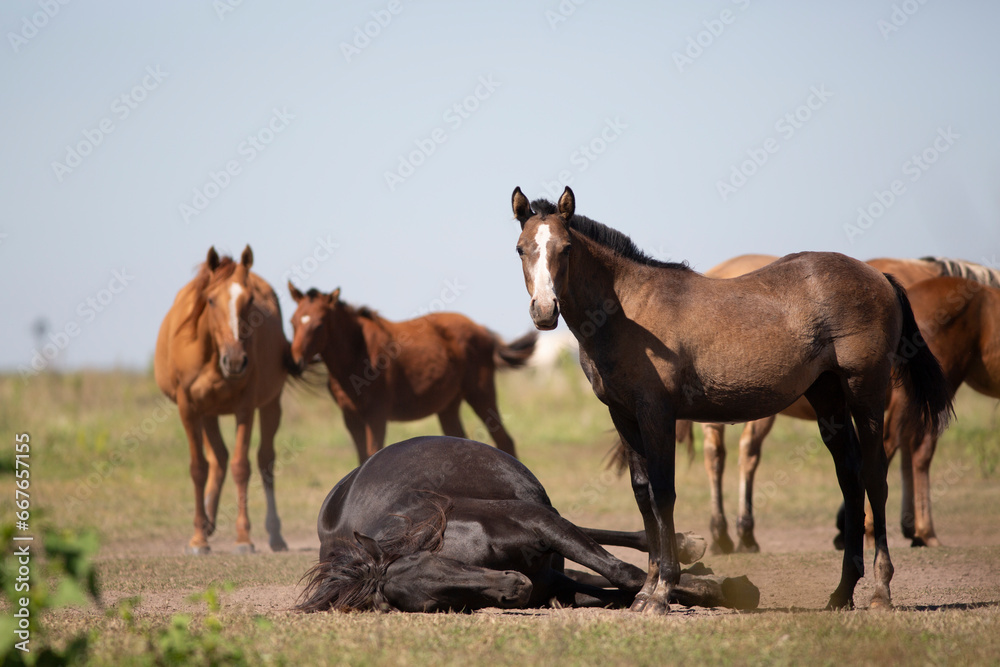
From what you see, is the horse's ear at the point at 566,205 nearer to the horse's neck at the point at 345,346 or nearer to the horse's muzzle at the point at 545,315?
the horse's muzzle at the point at 545,315

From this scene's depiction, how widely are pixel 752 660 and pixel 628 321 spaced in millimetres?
1824

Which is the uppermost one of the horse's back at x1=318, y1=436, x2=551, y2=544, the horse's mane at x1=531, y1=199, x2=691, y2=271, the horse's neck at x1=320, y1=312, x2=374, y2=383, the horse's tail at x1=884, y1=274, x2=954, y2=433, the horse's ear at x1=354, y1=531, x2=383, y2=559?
the horse's mane at x1=531, y1=199, x2=691, y2=271

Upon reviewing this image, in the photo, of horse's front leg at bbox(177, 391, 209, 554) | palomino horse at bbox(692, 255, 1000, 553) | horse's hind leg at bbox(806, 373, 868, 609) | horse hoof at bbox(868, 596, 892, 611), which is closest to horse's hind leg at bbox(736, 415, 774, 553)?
palomino horse at bbox(692, 255, 1000, 553)

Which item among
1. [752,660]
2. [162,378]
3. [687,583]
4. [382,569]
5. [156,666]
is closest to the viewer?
[156,666]

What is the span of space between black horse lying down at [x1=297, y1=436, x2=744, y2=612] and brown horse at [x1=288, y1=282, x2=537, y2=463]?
4.84 m

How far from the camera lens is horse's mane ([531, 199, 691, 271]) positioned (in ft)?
14.8

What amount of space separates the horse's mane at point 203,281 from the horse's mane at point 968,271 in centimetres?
752

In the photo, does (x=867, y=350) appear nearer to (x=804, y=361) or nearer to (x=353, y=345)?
(x=804, y=361)

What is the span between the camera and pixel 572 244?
4438 mm

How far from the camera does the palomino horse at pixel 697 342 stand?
173 inches

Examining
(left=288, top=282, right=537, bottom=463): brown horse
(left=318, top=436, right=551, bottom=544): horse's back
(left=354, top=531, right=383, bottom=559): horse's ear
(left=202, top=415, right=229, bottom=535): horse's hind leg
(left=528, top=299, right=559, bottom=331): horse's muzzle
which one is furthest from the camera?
(left=288, top=282, right=537, bottom=463): brown horse

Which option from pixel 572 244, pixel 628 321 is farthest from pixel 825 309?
pixel 572 244

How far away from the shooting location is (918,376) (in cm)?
493

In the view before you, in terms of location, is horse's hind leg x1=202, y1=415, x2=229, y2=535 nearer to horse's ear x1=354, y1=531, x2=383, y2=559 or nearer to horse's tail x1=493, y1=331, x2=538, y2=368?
horse's tail x1=493, y1=331, x2=538, y2=368
